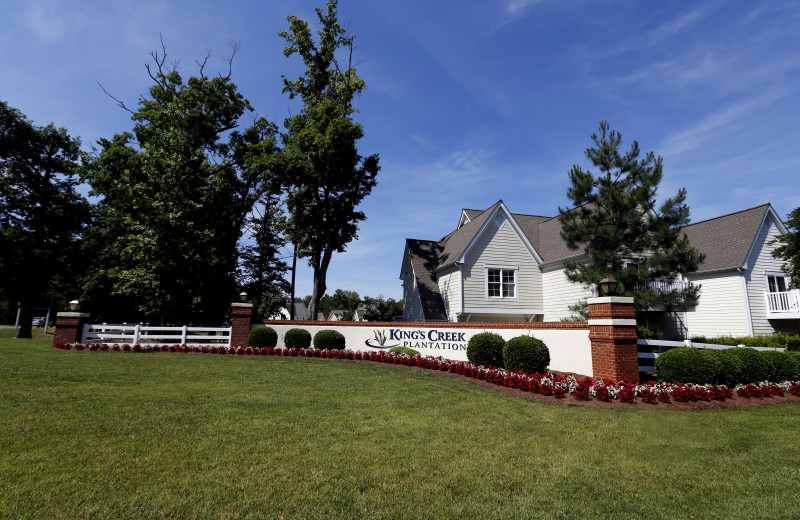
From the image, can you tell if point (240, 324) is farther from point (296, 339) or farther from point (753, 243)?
point (753, 243)

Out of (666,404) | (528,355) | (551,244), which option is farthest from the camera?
(551,244)

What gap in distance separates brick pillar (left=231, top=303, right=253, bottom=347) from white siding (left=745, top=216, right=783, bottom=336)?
24784mm

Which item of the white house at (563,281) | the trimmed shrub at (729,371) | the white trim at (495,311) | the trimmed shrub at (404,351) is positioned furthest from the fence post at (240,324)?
the trimmed shrub at (729,371)

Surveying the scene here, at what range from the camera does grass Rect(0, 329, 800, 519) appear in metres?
4.07

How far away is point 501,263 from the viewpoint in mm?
22578

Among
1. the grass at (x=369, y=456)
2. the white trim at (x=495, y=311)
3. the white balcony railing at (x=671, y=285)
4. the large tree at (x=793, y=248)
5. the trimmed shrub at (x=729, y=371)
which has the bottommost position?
the grass at (x=369, y=456)

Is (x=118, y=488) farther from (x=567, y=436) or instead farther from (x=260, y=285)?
(x=260, y=285)

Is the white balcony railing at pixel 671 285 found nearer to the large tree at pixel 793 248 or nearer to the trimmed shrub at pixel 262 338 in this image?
the large tree at pixel 793 248

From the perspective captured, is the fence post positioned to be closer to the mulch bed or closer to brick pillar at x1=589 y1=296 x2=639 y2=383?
the mulch bed

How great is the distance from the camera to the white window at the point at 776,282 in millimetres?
21195

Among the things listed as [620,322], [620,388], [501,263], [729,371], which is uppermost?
[501,263]

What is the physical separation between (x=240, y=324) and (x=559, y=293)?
658 inches

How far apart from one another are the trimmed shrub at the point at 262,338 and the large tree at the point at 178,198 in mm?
8139

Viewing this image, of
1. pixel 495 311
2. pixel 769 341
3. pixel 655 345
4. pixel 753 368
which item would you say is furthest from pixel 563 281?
pixel 753 368
